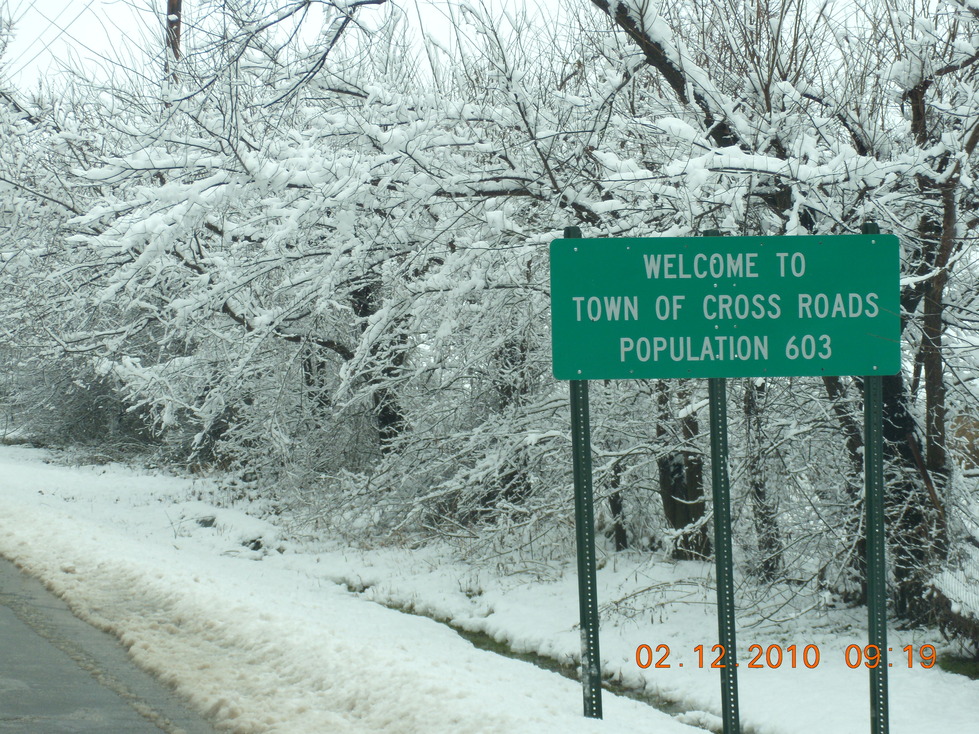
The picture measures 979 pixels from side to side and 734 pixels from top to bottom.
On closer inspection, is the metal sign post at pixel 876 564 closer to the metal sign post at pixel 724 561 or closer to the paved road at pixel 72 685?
the metal sign post at pixel 724 561

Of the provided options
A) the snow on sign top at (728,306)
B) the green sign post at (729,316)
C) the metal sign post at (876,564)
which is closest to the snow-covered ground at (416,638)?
the metal sign post at (876,564)

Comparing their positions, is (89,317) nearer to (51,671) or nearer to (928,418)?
(51,671)

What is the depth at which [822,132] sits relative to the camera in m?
6.51


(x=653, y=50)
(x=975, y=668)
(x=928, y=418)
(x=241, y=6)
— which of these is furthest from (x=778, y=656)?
(x=241, y=6)

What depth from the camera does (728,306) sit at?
4.60 meters

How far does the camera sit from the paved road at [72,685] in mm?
4605

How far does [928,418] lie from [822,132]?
81.3 inches

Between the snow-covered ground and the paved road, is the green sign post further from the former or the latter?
the paved road
